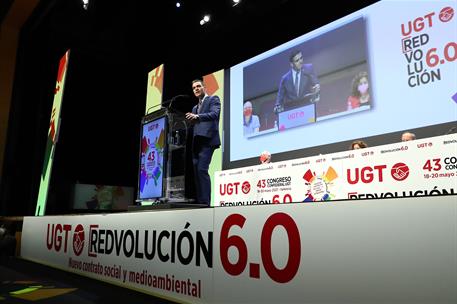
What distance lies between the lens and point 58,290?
74.4 inches

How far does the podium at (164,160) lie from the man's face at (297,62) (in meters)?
2.24

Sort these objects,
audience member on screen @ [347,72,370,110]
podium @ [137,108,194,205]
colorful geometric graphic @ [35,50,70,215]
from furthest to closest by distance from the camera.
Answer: colorful geometric graphic @ [35,50,70,215] → audience member on screen @ [347,72,370,110] → podium @ [137,108,194,205]

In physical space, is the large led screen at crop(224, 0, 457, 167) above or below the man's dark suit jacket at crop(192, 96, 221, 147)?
above

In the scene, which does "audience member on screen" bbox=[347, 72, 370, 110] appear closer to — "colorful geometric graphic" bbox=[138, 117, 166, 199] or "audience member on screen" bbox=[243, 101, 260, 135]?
"audience member on screen" bbox=[243, 101, 260, 135]

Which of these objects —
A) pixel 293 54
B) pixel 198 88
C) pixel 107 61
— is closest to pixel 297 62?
pixel 293 54

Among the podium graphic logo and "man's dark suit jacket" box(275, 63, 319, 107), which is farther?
"man's dark suit jacket" box(275, 63, 319, 107)

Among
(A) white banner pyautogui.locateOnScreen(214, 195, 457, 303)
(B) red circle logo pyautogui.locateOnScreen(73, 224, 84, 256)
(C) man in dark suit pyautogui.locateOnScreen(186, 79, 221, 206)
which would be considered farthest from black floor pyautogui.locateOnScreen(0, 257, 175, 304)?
(C) man in dark suit pyautogui.locateOnScreen(186, 79, 221, 206)

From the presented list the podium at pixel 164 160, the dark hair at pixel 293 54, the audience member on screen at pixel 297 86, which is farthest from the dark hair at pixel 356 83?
the podium at pixel 164 160

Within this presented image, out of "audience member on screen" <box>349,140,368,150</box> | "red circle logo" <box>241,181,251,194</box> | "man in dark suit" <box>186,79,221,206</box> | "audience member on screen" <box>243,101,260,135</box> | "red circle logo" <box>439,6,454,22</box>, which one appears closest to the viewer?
"man in dark suit" <box>186,79,221,206</box>

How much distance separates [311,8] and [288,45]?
473 millimetres

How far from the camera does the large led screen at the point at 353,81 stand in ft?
9.82

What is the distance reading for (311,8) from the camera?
405cm

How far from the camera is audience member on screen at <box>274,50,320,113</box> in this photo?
12.9ft

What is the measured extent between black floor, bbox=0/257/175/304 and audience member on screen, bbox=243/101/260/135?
279 cm
